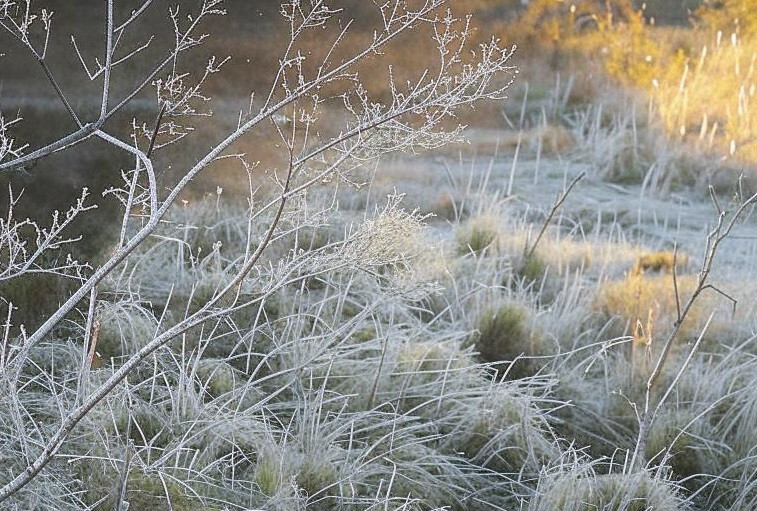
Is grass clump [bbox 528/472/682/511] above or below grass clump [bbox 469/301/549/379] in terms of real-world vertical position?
above

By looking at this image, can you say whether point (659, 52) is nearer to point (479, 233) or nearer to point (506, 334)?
point (479, 233)

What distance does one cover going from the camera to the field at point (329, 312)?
4.90ft

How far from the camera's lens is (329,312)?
2467mm

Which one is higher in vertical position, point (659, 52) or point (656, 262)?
point (659, 52)

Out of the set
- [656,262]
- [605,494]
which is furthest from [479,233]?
[605,494]

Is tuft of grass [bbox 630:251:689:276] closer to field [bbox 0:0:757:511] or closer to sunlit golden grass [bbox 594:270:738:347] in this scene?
field [bbox 0:0:757:511]

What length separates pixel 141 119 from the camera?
2.27 metres

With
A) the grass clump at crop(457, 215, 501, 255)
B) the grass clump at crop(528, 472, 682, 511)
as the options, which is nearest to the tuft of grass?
the grass clump at crop(457, 215, 501, 255)

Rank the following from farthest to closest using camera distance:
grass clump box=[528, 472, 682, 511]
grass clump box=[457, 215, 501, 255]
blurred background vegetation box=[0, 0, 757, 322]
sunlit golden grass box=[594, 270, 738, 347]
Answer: grass clump box=[457, 215, 501, 255] < sunlit golden grass box=[594, 270, 738, 347] < blurred background vegetation box=[0, 0, 757, 322] < grass clump box=[528, 472, 682, 511]

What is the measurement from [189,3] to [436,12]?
1.32 m

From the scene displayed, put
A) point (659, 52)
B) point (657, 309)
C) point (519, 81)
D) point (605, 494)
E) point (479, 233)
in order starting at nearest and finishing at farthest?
point (605, 494), point (657, 309), point (479, 233), point (519, 81), point (659, 52)

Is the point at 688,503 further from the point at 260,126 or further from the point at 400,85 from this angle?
the point at 400,85

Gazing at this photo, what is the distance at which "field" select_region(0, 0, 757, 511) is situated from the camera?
4.90ft

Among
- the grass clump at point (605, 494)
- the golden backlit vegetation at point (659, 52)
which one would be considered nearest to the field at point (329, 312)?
the grass clump at point (605, 494)
